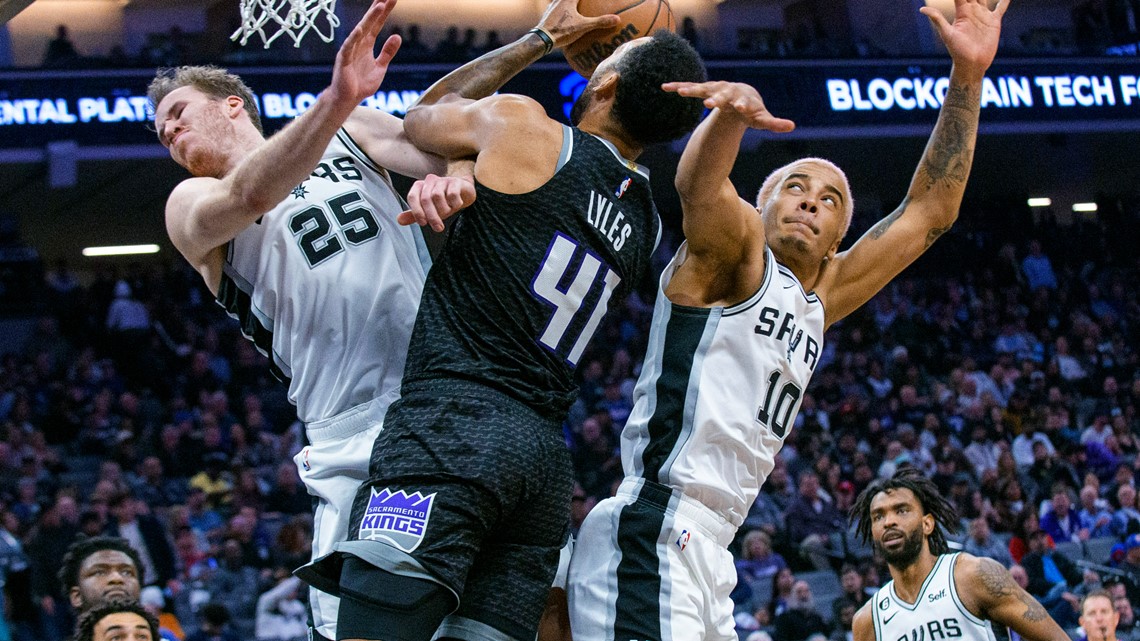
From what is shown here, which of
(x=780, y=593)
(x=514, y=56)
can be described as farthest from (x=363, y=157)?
(x=780, y=593)

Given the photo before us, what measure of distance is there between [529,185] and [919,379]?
13.8 metres

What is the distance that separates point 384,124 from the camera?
375 centimetres

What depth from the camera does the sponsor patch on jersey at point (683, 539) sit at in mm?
3609

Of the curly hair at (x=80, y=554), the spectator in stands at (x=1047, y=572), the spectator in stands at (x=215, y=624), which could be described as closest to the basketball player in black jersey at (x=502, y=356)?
the curly hair at (x=80, y=554)

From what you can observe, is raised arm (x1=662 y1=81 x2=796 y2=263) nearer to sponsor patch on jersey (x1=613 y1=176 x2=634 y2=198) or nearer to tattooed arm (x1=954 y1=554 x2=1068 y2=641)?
sponsor patch on jersey (x1=613 y1=176 x2=634 y2=198)

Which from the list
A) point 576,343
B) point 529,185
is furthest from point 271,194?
point 576,343

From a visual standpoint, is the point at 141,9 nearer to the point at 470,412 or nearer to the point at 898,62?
the point at 898,62

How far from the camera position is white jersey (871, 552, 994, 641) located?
6.38m

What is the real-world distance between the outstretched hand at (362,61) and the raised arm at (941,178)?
180 centimetres

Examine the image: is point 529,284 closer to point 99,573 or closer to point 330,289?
point 330,289

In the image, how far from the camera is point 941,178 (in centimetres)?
462

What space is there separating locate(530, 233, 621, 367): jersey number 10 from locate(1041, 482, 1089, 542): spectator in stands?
10.7 m

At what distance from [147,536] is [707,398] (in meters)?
7.36

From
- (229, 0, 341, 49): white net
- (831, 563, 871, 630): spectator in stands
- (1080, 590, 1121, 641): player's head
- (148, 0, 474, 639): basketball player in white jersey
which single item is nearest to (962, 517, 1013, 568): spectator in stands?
(831, 563, 871, 630): spectator in stands
